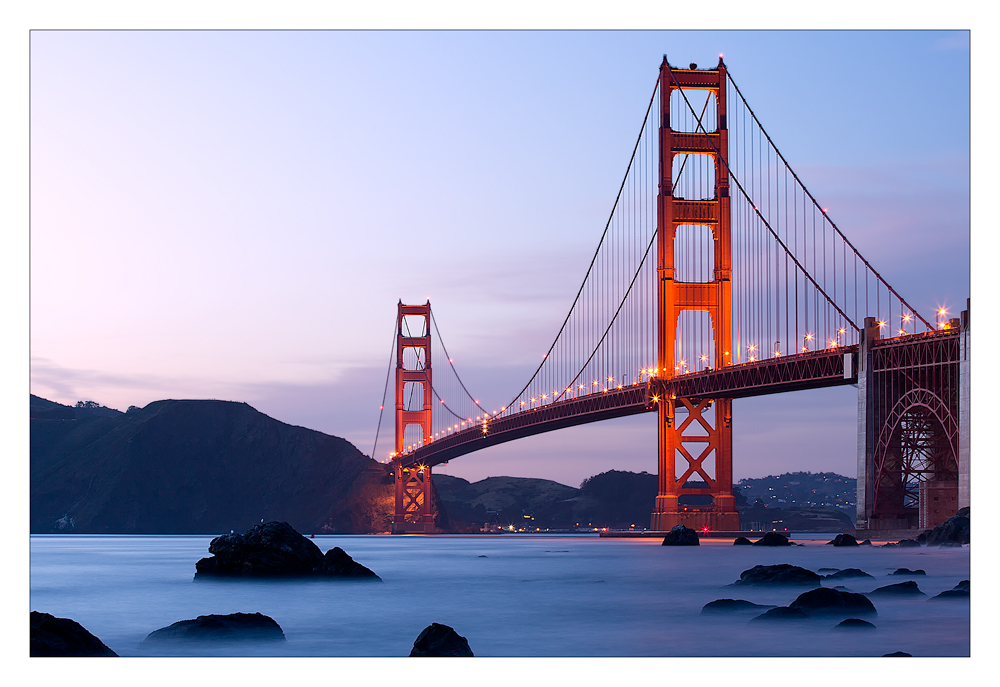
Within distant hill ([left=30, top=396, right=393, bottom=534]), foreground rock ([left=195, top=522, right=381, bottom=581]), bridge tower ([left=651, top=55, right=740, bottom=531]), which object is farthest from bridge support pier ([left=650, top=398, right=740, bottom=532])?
distant hill ([left=30, top=396, right=393, bottom=534])

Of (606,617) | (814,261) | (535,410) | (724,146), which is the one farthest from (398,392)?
(606,617)

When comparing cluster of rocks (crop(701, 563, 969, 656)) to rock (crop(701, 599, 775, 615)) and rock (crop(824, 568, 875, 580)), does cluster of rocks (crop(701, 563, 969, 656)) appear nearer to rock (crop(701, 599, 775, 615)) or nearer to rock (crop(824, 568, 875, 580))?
rock (crop(701, 599, 775, 615))

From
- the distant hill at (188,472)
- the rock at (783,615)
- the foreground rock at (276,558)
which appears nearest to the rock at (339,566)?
the foreground rock at (276,558)

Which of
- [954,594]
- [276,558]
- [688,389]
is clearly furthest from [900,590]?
[688,389]

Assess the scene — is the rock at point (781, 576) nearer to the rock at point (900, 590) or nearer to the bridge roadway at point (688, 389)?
the rock at point (900, 590)

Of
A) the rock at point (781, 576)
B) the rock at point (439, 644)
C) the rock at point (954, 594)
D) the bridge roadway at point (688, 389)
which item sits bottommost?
the rock at point (781, 576)
